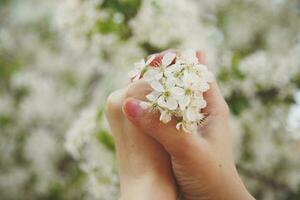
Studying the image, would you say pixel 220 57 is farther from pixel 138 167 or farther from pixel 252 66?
pixel 138 167

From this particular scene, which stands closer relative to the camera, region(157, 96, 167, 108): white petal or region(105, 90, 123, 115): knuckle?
region(157, 96, 167, 108): white petal

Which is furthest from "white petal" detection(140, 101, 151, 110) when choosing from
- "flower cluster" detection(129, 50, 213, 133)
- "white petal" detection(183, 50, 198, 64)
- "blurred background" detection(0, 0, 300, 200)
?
"blurred background" detection(0, 0, 300, 200)

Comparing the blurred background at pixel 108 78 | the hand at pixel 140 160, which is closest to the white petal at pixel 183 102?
the hand at pixel 140 160

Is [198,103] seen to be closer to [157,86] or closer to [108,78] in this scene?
[157,86]

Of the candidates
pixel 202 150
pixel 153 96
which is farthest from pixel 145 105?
pixel 202 150

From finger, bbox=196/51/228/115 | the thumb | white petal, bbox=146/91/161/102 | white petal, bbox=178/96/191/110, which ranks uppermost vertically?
finger, bbox=196/51/228/115

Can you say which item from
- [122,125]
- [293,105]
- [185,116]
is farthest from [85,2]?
[185,116]

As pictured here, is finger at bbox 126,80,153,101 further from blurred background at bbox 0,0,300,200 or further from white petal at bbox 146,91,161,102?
blurred background at bbox 0,0,300,200
